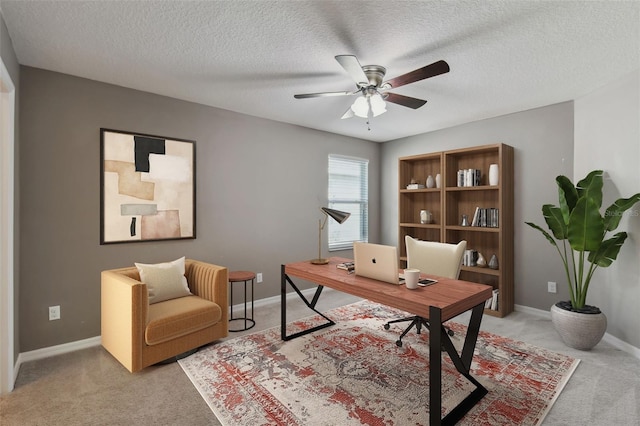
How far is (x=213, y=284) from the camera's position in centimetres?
282

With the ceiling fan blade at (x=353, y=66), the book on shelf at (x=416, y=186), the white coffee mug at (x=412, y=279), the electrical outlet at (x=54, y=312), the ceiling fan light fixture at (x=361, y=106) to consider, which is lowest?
the electrical outlet at (x=54, y=312)

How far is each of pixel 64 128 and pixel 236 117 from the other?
1699 mm

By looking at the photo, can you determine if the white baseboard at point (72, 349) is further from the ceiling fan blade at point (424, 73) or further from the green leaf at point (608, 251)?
the ceiling fan blade at point (424, 73)

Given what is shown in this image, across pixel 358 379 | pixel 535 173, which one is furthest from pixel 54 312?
pixel 535 173

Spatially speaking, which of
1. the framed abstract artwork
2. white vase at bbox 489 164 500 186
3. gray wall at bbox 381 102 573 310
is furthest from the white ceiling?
white vase at bbox 489 164 500 186

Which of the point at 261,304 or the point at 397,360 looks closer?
the point at 397,360

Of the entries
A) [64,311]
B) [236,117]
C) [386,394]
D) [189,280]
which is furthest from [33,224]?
[386,394]

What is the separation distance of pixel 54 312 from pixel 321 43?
3180mm

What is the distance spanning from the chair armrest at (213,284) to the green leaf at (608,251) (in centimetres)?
331

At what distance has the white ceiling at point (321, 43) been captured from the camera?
1.88 meters

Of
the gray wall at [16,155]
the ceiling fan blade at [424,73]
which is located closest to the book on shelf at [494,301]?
the ceiling fan blade at [424,73]

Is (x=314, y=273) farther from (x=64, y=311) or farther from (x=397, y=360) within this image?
(x=64, y=311)

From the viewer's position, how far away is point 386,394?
210 cm

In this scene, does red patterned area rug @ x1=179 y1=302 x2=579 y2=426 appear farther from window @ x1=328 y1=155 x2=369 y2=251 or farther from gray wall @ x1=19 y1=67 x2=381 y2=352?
window @ x1=328 y1=155 x2=369 y2=251
